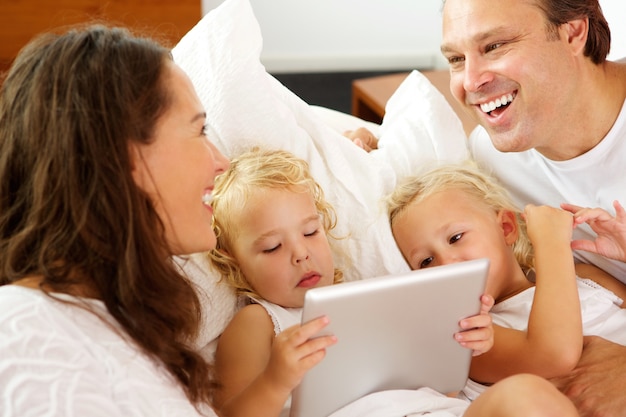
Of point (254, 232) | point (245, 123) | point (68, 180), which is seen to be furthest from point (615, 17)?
point (68, 180)

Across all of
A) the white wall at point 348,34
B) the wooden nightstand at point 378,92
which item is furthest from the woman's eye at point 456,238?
the white wall at point 348,34

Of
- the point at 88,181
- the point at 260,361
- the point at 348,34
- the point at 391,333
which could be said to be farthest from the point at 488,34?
the point at 348,34

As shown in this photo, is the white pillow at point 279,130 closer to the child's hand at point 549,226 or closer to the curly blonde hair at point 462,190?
the curly blonde hair at point 462,190

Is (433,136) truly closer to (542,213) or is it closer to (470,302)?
(542,213)

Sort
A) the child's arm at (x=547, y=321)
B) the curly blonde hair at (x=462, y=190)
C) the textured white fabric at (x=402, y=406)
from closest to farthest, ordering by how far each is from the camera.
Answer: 1. the textured white fabric at (x=402, y=406)
2. the child's arm at (x=547, y=321)
3. the curly blonde hair at (x=462, y=190)

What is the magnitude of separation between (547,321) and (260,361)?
48 centimetres

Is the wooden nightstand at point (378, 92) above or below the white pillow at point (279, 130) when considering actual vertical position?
below

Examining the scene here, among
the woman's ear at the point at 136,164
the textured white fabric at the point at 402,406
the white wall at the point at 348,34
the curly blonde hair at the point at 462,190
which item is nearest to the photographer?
the woman's ear at the point at 136,164

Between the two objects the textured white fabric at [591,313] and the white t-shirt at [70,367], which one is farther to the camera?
the textured white fabric at [591,313]

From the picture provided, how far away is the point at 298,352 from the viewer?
3.97ft

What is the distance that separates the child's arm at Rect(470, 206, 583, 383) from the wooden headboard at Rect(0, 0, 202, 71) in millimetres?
2231

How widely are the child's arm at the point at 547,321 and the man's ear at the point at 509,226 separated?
0.48 feet

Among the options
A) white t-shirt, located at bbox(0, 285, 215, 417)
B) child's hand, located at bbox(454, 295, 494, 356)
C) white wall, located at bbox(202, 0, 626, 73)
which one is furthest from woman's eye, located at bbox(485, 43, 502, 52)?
white wall, located at bbox(202, 0, 626, 73)

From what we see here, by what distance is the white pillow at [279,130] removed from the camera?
1.67 meters
